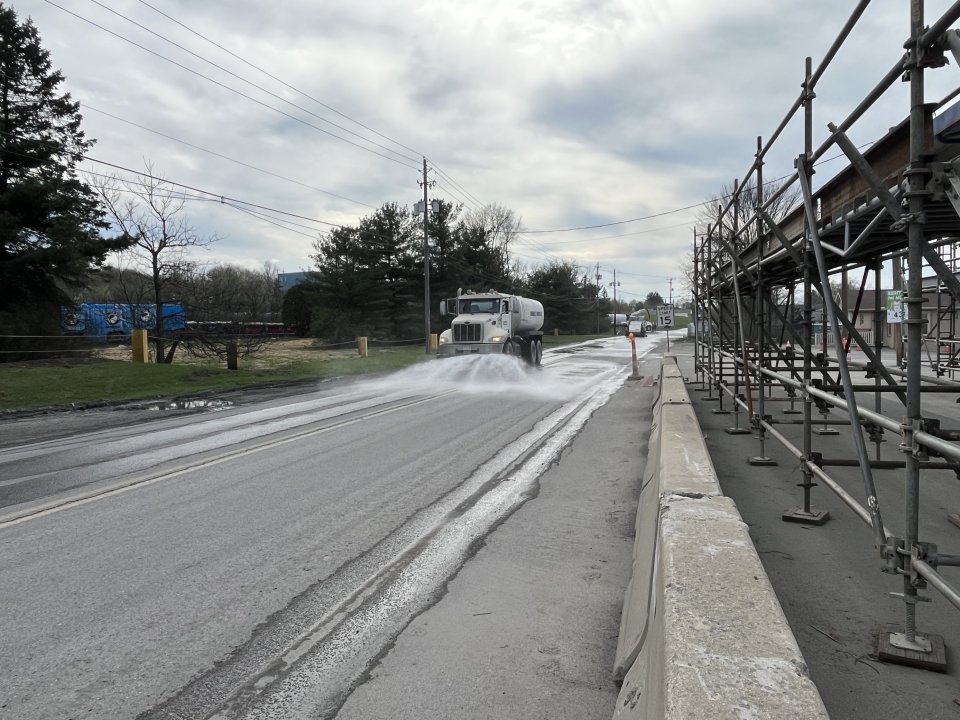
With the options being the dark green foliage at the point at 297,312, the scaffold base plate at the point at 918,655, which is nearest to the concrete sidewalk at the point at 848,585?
the scaffold base plate at the point at 918,655

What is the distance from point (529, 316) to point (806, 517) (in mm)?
20119

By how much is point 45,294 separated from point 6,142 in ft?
18.5

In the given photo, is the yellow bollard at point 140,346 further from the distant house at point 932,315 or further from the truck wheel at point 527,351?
the distant house at point 932,315

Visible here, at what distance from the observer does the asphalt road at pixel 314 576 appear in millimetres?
3000

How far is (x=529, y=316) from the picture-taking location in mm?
24984

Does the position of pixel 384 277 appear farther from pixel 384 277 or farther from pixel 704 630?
pixel 704 630

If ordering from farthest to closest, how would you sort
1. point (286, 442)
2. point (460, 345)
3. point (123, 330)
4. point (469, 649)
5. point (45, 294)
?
1. point (123, 330)
2. point (45, 294)
3. point (460, 345)
4. point (286, 442)
5. point (469, 649)

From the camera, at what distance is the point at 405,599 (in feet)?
13.1

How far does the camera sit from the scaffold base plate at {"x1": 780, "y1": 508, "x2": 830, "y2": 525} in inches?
200

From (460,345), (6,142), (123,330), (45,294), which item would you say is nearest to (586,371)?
(460,345)

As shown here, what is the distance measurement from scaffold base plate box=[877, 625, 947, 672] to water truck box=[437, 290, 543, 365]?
1760 cm

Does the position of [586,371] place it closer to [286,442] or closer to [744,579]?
[286,442]

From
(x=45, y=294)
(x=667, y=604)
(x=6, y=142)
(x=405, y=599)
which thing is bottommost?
(x=405, y=599)

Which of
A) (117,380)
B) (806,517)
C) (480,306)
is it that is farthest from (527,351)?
(806,517)
